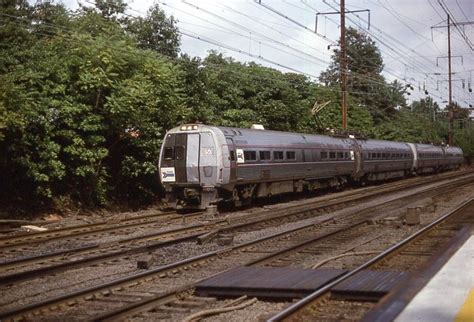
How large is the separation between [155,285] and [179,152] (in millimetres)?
11853

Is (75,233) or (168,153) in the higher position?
(168,153)

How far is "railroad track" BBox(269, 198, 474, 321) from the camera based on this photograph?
269 inches

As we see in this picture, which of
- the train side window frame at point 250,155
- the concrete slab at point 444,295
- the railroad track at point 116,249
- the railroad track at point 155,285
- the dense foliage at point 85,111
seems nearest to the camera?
the concrete slab at point 444,295

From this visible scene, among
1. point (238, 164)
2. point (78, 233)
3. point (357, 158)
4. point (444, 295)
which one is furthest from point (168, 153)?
point (357, 158)

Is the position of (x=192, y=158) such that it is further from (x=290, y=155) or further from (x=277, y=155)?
(x=290, y=155)

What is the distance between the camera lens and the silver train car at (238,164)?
1991cm

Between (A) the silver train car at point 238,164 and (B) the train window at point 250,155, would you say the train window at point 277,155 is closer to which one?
(A) the silver train car at point 238,164

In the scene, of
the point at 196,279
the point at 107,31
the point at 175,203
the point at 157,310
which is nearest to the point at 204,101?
the point at 107,31

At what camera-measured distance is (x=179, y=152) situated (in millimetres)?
20484

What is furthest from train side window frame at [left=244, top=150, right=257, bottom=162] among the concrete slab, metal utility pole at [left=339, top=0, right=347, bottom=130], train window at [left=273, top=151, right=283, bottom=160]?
metal utility pole at [left=339, top=0, right=347, bottom=130]

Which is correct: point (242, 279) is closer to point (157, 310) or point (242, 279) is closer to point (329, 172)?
point (157, 310)

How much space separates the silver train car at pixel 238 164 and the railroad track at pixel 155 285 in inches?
255

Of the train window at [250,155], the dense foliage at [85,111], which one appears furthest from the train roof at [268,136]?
the dense foliage at [85,111]

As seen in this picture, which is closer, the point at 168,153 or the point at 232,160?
the point at 232,160
